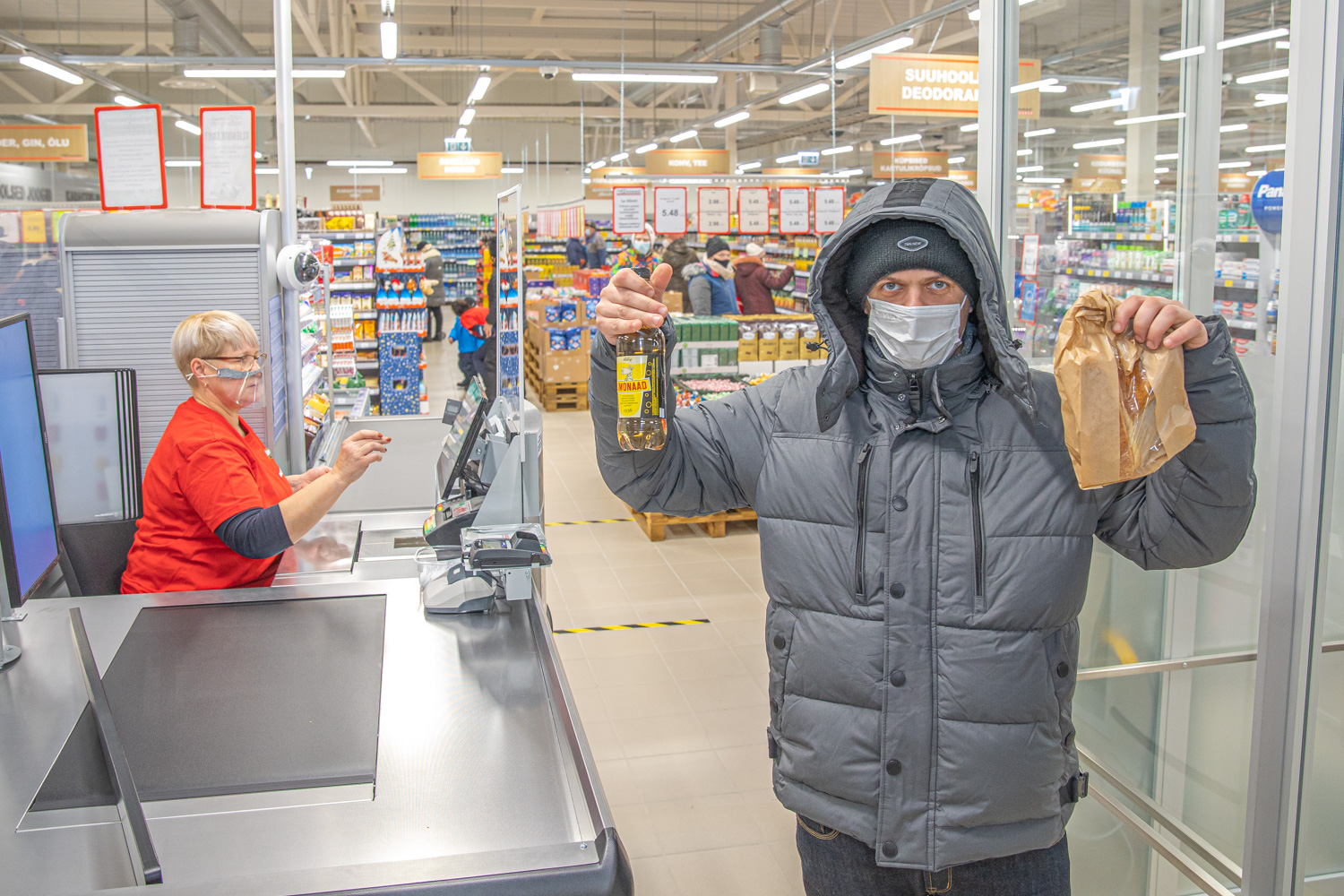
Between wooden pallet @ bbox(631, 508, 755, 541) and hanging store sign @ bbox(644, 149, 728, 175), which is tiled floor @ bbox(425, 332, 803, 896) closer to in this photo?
wooden pallet @ bbox(631, 508, 755, 541)

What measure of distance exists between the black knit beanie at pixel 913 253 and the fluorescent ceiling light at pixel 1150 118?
1.24 m

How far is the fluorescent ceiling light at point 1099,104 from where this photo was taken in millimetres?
2836

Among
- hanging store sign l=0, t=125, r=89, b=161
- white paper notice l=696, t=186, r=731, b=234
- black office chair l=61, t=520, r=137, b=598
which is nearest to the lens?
black office chair l=61, t=520, r=137, b=598

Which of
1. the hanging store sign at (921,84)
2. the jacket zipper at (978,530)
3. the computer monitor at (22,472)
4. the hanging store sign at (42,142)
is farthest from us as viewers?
the hanging store sign at (42,142)

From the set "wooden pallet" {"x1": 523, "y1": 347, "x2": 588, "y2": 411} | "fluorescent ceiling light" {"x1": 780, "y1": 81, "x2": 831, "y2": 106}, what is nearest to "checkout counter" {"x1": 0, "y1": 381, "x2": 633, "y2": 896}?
"wooden pallet" {"x1": 523, "y1": 347, "x2": 588, "y2": 411}

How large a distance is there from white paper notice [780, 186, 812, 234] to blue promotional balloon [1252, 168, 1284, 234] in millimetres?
8449

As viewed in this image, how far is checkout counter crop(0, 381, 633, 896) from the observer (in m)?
1.40

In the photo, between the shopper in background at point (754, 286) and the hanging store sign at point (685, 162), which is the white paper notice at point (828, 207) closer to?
the shopper in background at point (754, 286)

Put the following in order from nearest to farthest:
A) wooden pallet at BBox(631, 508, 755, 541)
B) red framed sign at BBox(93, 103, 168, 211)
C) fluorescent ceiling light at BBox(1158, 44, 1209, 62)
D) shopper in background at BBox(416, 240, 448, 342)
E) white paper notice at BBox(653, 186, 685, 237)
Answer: fluorescent ceiling light at BBox(1158, 44, 1209, 62) < red framed sign at BBox(93, 103, 168, 211) < wooden pallet at BBox(631, 508, 755, 541) < white paper notice at BBox(653, 186, 685, 237) < shopper in background at BBox(416, 240, 448, 342)

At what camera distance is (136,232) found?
3.31 m

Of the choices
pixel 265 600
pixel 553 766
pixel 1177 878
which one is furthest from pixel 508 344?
pixel 1177 878

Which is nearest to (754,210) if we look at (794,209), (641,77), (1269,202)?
(794,209)

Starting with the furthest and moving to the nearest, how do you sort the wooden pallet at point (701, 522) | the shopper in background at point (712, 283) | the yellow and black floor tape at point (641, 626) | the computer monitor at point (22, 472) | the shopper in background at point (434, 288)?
the shopper in background at point (434, 288) < the shopper in background at point (712, 283) < the wooden pallet at point (701, 522) < the yellow and black floor tape at point (641, 626) < the computer monitor at point (22, 472)

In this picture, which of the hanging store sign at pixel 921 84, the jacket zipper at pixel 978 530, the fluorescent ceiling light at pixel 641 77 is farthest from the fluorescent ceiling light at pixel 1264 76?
the fluorescent ceiling light at pixel 641 77
